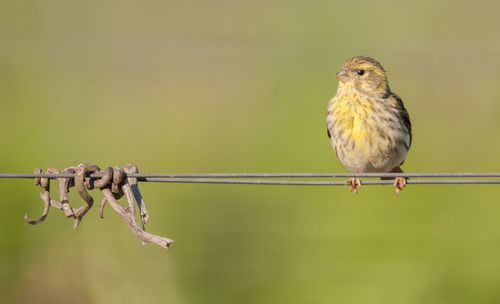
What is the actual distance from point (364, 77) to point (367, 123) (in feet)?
1.37

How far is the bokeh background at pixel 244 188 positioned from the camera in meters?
11.2

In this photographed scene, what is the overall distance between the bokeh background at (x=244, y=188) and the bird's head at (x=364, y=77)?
10.9 feet

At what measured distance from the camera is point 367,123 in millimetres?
7078

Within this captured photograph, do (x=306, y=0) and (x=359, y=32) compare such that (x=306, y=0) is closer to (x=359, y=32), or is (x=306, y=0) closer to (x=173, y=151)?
(x=359, y=32)

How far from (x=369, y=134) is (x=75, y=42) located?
2285cm

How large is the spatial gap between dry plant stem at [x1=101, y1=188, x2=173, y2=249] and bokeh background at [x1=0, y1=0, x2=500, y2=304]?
463 cm

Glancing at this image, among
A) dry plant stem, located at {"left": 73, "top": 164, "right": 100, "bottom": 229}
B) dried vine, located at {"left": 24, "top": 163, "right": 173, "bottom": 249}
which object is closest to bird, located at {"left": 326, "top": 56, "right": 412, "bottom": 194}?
dried vine, located at {"left": 24, "top": 163, "right": 173, "bottom": 249}

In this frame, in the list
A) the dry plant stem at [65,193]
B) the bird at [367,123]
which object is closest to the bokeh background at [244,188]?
the bird at [367,123]

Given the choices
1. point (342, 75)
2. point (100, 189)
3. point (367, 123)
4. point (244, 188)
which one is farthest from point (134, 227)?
point (244, 188)

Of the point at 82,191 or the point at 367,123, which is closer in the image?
the point at 82,191

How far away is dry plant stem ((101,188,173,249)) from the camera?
15.6ft

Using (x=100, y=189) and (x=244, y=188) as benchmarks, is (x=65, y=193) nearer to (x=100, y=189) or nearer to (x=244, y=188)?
(x=100, y=189)

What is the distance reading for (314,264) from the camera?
41.2 ft

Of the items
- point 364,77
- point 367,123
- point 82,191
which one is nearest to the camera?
point 82,191
